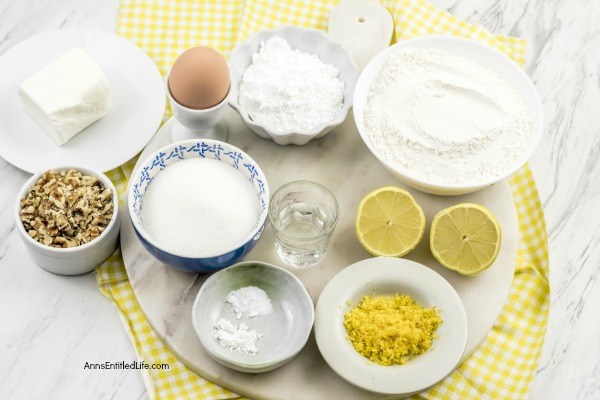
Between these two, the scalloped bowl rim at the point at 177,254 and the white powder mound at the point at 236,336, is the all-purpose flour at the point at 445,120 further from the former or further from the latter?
the white powder mound at the point at 236,336

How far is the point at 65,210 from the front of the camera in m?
2.01

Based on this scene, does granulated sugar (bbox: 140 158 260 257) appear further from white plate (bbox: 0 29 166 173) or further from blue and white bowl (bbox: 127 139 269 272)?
white plate (bbox: 0 29 166 173)

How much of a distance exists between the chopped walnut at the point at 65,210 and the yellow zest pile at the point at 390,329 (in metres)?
0.62

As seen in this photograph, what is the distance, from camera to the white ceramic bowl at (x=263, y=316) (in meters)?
1.88

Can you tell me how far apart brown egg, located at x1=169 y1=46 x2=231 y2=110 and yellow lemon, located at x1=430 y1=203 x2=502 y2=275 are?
59 cm

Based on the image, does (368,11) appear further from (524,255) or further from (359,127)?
(524,255)

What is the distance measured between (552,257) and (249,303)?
836mm

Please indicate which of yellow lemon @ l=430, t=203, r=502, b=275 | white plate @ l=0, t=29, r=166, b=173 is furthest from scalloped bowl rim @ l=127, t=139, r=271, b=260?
yellow lemon @ l=430, t=203, r=502, b=275

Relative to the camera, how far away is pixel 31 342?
2.04m

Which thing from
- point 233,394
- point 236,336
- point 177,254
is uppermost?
point 177,254

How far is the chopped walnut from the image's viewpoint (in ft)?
6.54

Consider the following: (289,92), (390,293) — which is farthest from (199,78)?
(390,293)

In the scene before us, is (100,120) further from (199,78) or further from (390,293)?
(390,293)

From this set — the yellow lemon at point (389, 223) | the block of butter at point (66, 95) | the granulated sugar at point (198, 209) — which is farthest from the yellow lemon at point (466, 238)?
the block of butter at point (66, 95)
